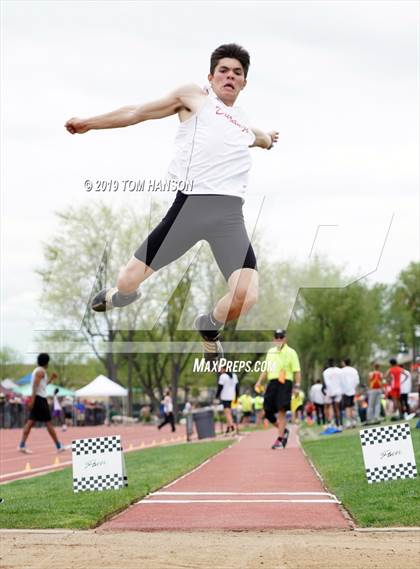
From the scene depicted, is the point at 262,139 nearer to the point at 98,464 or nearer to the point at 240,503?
the point at 240,503

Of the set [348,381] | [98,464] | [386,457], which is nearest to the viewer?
[386,457]

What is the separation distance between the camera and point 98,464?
1328 centimetres

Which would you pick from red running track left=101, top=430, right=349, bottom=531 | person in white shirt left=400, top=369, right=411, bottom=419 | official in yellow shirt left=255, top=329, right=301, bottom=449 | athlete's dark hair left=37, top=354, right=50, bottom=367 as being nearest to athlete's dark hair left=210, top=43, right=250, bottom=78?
red running track left=101, top=430, right=349, bottom=531

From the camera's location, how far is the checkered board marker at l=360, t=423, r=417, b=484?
12867 millimetres

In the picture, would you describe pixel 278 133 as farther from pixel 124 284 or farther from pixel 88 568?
pixel 88 568

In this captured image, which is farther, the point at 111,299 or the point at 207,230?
the point at 111,299

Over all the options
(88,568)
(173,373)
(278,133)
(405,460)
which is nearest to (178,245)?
(278,133)

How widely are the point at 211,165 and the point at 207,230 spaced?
31cm

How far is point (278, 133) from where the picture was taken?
5.49 m

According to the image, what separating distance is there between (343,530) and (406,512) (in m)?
0.98

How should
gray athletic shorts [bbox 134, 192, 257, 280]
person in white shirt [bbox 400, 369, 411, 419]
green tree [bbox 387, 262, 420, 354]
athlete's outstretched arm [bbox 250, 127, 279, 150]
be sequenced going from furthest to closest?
1. green tree [bbox 387, 262, 420, 354]
2. person in white shirt [bbox 400, 369, 411, 419]
3. athlete's outstretched arm [bbox 250, 127, 279, 150]
4. gray athletic shorts [bbox 134, 192, 257, 280]

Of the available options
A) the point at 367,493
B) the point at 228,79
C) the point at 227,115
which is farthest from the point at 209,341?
the point at 367,493

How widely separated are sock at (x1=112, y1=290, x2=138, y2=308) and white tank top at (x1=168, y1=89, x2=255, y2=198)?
2.68 ft

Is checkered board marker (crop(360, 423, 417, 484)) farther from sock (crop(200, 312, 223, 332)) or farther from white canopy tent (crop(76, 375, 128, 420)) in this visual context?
white canopy tent (crop(76, 375, 128, 420))
